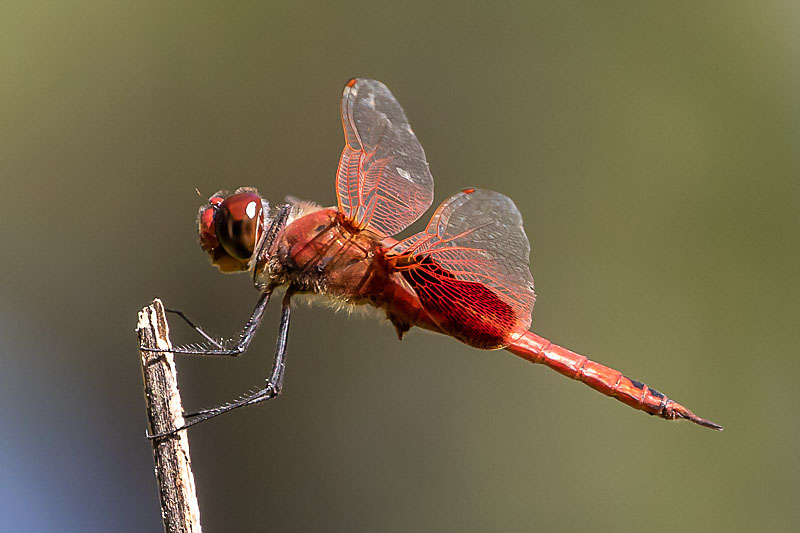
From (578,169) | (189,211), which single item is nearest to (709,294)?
(578,169)

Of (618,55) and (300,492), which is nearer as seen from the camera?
(300,492)

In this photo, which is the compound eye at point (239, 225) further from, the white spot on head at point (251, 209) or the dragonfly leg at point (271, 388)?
the dragonfly leg at point (271, 388)

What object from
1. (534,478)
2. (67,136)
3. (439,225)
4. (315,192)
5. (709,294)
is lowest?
(534,478)

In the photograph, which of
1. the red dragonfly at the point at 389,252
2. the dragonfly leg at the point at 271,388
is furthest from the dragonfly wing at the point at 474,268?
the dragonfly leg at the point at 271,388

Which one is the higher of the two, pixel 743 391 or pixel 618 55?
pixel 618 55

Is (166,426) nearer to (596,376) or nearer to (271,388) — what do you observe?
(271,388)

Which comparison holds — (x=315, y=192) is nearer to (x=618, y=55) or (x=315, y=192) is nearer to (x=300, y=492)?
(x=300, y=492)

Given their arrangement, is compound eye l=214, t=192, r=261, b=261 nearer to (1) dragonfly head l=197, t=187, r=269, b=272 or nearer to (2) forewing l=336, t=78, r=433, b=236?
(1) dragonfly head l=197, t=187, r=269, b=272
